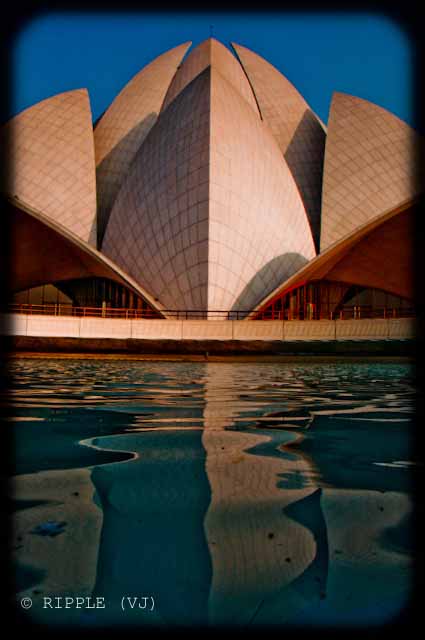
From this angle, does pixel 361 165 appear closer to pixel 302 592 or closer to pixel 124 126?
pixel 124 126

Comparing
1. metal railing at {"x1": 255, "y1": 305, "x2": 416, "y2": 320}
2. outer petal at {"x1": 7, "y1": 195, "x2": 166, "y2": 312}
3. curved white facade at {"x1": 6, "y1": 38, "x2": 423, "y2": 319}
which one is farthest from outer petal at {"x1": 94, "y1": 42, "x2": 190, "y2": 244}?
metal railing at {"x1": 255, "y1": 305, "x2": 416, "y2": 320}

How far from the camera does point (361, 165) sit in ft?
95.2

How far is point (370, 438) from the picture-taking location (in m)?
2.67

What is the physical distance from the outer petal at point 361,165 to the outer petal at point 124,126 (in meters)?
10.3

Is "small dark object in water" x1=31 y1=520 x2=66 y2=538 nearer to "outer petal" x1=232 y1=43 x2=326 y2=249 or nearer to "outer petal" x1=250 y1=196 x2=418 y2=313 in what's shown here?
"outer petal" x1=250 y1=196 x2=418 y2=313

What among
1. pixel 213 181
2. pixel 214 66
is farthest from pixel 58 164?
pixel 214 66

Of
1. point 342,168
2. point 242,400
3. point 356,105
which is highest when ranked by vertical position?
point 356,105

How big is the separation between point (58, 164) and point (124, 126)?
4.99 meters

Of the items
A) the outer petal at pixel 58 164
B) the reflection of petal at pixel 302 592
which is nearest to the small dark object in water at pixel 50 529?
the reflection of petal at pixel 302 592

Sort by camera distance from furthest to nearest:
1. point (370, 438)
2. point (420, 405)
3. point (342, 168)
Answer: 1. point (342, 168)
2. point (420, 405)
3. point (370, 438)

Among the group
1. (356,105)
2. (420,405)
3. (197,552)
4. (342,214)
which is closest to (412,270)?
(342,214)

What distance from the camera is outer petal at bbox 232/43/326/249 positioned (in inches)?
1222

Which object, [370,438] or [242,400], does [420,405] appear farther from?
[370,438]

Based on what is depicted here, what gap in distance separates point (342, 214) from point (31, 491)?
2846 cm
